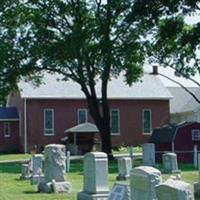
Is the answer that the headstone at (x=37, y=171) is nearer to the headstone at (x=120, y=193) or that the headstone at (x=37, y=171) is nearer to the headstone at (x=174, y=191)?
the headstone at (x=120, y=193)

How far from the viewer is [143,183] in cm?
1088

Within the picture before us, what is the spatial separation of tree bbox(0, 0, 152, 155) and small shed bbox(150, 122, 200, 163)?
494 centimetres

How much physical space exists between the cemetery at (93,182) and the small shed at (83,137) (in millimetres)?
26444

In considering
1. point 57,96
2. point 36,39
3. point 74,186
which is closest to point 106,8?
point 36,39

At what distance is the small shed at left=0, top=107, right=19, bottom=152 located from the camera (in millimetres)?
56375

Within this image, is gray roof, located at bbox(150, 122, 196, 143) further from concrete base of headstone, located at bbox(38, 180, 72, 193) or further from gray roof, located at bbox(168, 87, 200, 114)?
gray roof, located at bbox(168, 87, 200, 114)

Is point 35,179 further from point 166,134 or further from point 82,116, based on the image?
point 82,116

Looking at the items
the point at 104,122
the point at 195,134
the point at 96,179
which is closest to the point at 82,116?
the point at 104,122

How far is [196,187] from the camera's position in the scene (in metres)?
18.4

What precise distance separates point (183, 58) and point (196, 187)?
79.8ft

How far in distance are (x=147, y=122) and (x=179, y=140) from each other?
68.4 ft

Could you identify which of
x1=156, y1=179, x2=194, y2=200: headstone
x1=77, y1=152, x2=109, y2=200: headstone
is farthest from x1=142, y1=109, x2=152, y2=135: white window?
x1=156, y1=179, x2=194, y2=200: headstone

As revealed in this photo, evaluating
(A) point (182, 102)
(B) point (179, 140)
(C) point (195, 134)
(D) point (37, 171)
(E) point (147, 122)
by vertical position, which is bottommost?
(D) point (37, 171)

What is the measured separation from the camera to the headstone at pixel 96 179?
53.1 feet
